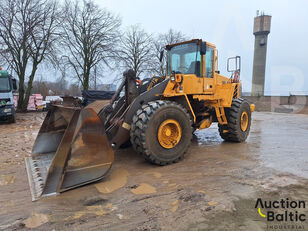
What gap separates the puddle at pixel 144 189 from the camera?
10.0 feet

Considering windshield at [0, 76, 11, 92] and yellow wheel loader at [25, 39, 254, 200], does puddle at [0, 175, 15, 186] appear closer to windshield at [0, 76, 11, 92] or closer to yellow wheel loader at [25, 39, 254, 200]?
yellow wheel loader at [25, 39, 254, 200]

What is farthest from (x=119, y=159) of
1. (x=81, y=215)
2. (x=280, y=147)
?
(x=280, y=147)

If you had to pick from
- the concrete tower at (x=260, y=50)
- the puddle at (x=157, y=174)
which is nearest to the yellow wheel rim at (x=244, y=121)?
the puddle at (x=157, y=174)

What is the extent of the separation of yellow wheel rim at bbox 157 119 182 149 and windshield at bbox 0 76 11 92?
1053 centimetres

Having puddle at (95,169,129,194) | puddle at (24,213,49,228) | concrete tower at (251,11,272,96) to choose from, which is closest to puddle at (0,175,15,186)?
puddle at (24,213,49,228)

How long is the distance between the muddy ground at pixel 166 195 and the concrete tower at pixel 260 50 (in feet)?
124

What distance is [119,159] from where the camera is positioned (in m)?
4.64

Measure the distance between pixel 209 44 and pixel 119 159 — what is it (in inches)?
143

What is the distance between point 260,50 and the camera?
3838 centimetres

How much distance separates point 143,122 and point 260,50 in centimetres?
4165

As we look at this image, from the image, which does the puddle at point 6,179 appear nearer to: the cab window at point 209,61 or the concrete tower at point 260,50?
the cab window at point 209,61

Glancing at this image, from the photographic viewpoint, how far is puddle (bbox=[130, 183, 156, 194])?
3061mm

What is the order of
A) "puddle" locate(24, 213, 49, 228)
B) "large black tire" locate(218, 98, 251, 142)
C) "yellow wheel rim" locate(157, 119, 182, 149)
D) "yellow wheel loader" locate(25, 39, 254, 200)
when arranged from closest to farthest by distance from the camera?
"puddle" locate(24, 213, 49, 228) → "yellow wheel loader" locate(25, 39, 254, 200) → "yellow wheel rim" locate(157, 119, 182, 149) → "large black tire" locate(218, 98, 251, 142)

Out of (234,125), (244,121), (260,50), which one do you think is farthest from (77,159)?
(260,50)
